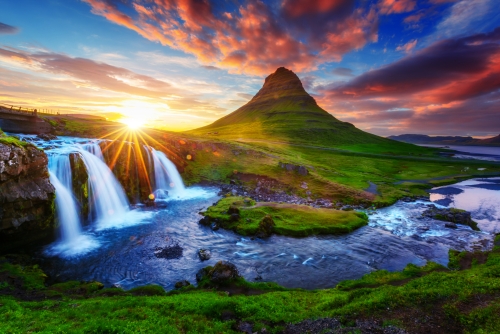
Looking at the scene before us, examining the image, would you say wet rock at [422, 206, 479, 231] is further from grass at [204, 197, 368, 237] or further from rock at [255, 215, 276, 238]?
rock at [255, 215, 276, 238]

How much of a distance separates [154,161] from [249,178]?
88.3ft

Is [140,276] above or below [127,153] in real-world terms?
below

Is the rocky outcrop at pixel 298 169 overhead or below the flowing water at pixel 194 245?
overhead

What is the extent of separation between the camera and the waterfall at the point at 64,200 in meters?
34.1

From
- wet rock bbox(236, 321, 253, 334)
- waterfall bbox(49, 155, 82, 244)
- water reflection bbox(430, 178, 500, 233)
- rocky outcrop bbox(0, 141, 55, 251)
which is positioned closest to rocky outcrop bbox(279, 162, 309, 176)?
water reflection bbox(430, 178, 500, 233)

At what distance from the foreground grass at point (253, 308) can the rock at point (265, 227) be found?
44.4 ft

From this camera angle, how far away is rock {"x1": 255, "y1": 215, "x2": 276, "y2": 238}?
117ft

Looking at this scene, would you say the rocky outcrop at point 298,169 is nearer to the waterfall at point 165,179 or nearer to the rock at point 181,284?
the waterfall at point 165,179

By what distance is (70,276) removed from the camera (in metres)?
24.3

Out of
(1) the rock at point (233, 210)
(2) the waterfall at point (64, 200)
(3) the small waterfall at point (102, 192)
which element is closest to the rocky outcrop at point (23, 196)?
(2) the waterfall at point (64, 200)

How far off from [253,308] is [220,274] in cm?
593

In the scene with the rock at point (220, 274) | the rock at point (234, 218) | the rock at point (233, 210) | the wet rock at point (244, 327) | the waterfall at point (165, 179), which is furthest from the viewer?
the waterfall at point (165, 179)

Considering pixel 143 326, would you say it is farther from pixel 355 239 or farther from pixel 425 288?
pixel 355 239

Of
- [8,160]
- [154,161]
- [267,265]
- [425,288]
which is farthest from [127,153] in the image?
[425,288]
